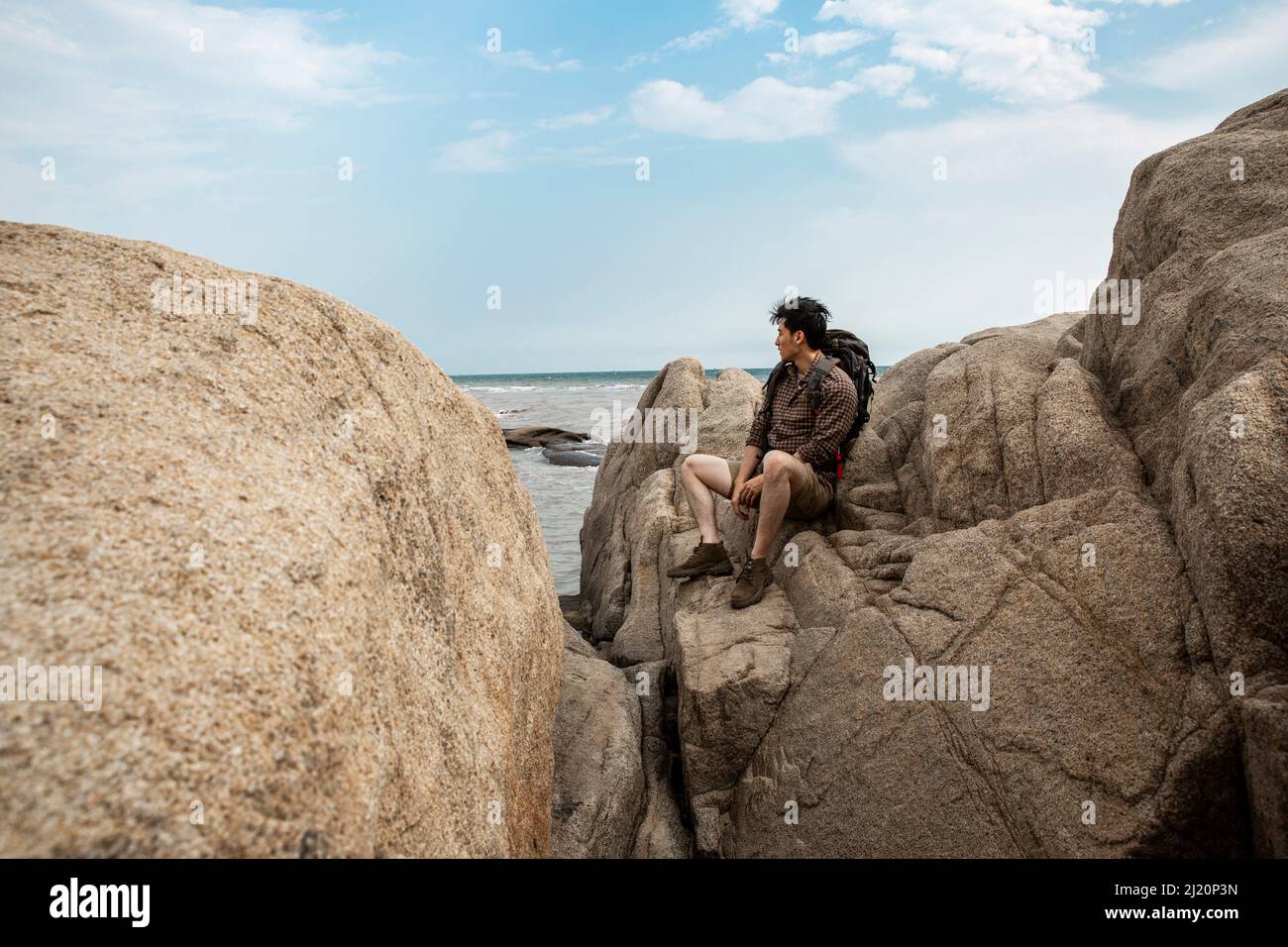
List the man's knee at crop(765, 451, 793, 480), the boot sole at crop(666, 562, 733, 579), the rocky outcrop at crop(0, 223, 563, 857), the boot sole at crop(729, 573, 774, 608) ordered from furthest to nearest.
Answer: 1. the boot sole at crop(666, 562, 733, 579)
2. the man's knee at crop(765, 451, 793, 480)
3. the boot sole at crop(729, 573, 774, 608)
4. the rocky outcrop at crop(0, 223, 563, 857)

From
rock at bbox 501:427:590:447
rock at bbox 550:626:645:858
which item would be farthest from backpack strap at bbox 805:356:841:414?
rock at bbox 501:427:590:447

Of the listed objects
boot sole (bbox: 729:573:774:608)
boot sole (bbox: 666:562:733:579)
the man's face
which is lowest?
boot sole (bbox: 729:573:774:608)

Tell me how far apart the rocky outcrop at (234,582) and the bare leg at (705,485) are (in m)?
3.67

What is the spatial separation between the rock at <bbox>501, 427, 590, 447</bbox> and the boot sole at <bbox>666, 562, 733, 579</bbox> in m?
25.5

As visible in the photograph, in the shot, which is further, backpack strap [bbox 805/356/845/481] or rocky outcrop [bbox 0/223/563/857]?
backpack strap [bbox 805/356/845/481]

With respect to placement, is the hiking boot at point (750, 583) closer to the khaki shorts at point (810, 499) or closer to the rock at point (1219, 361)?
the khaki shorts at point (810, 499)

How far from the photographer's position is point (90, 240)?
379 centimetres

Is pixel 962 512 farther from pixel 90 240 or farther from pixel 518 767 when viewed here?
pixel 90 240

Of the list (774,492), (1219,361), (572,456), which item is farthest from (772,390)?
(572,456)

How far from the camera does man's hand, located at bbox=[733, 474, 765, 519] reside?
7.66m

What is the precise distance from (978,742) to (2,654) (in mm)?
4961

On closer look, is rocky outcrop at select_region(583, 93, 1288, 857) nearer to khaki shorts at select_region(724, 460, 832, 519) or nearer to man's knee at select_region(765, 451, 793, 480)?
khaki shorts at select_region(724, 460, 832, 519)
